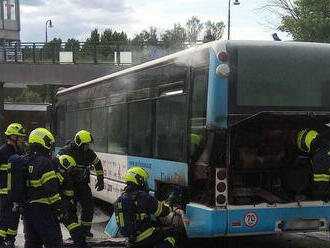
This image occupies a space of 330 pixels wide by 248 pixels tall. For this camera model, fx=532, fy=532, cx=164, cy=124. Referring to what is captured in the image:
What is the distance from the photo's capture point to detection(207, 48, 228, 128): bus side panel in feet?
21.2

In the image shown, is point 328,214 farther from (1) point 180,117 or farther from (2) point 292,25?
(2) point 292,25

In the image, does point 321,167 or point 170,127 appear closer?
point 321,167

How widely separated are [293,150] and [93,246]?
3301 mm

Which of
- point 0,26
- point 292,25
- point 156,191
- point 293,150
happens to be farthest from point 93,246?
point 0,26

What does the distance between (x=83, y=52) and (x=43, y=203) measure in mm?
23942

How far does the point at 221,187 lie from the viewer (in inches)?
256

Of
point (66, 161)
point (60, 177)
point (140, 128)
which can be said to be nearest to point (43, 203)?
point (60, 177)

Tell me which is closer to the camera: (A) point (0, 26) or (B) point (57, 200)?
(B) point (57, 200)

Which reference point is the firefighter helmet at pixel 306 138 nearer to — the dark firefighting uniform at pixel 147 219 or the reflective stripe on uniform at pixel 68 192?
the dark firefighting uniform at pixel 147 219

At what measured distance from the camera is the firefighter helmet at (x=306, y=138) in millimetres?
6580

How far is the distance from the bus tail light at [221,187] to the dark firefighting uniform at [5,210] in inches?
122

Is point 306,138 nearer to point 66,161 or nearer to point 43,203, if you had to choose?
point 43,203

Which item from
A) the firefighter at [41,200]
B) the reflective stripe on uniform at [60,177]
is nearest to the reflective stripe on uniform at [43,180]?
the firefighter at [41,200]

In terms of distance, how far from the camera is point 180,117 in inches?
279
